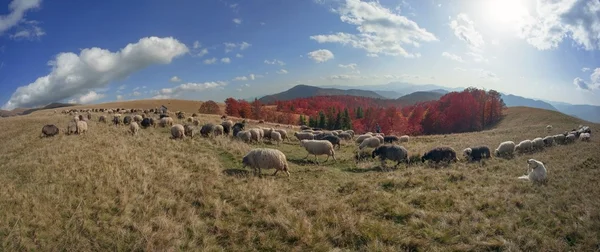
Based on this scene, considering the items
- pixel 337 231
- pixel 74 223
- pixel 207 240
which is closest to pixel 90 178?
pixel 74 223

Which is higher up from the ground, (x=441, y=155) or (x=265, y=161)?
(x=265, y=161)

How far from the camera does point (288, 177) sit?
14539mm

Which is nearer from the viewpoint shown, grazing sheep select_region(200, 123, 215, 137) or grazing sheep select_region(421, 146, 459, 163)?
grazing sheep select_region(421, 146, 459, 163)

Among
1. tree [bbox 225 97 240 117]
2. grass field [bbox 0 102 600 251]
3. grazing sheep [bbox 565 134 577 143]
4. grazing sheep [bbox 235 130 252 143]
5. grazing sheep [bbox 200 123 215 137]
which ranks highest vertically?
tree [bbox 225 97 240 117]

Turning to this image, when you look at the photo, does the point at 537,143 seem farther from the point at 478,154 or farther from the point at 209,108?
the point at 209,108

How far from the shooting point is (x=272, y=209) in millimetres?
9406

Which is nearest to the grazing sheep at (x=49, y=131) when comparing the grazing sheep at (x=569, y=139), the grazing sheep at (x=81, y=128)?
the grazing sheep at (x=81, y=128)

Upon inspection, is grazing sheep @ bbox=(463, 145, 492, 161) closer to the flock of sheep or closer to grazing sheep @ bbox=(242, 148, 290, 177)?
the flock of sheep

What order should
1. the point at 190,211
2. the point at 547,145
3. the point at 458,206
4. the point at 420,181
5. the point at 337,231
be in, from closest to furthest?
the point at 337,231 → the point at 190,211 → the point at 458,206 → the point at 420,181 → the point at 547,145

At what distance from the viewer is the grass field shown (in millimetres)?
7309

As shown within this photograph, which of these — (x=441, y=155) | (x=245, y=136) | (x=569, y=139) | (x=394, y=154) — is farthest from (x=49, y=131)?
(x=569, y=139)

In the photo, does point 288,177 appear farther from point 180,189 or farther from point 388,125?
point 388,125

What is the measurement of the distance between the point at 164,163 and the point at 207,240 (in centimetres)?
816

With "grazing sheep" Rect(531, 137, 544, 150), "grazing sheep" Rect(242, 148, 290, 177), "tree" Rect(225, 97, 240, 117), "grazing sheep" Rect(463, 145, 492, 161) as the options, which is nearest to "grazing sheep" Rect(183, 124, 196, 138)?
"grazing sheep" Rect(242, 148, 290, 177)
